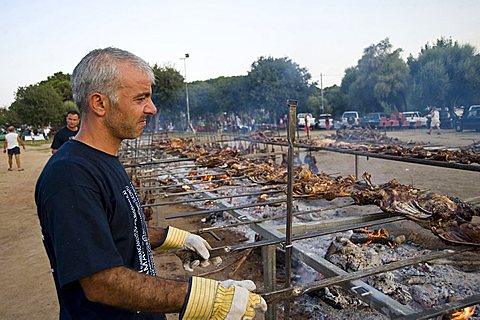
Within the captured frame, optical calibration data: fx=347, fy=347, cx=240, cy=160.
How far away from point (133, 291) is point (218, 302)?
363 mm

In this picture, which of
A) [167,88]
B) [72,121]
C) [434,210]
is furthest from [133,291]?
[167,88]

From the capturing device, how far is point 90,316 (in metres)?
1.50

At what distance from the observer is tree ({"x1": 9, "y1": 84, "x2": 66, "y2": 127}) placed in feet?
130

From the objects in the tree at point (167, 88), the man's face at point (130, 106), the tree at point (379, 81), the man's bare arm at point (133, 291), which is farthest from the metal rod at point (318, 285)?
the tree at point (167, 88)

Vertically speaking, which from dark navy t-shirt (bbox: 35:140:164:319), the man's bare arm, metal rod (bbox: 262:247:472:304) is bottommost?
metal rod (bbox: 262:247:472:304)

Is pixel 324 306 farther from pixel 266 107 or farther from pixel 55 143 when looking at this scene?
pixel 266 107

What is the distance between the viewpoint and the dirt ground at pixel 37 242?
14.3 ft

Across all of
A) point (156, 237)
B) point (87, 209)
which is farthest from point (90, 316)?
point (156, 237)

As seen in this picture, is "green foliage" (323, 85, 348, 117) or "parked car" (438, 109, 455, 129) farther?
"green foliage" (323, 85, 348, 117)

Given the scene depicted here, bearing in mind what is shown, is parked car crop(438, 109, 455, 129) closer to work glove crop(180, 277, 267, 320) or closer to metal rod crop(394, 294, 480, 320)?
metal rod crop(394, 294, 480, 320)

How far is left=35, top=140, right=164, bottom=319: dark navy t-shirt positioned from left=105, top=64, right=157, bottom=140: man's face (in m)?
0.15

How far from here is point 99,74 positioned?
155cm

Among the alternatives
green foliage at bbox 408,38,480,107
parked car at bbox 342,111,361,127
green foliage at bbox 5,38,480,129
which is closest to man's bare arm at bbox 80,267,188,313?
parked car at bbox 342,111,361,127

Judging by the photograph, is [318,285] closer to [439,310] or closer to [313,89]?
[439,310]
